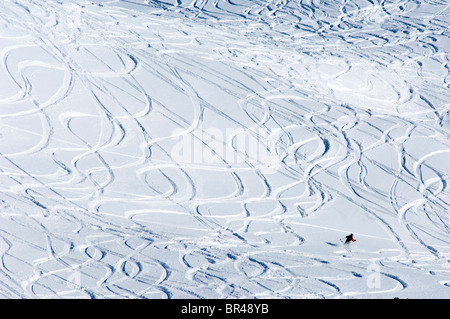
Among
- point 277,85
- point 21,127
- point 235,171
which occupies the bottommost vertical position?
point 235,171

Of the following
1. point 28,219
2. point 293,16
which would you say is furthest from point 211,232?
point 293,16

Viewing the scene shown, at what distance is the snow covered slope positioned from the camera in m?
7.41

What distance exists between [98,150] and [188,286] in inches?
136

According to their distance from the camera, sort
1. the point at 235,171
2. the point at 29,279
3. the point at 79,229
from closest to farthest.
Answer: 1. the point at 29,279
2. the point at 79,229
3. the point at 235,171

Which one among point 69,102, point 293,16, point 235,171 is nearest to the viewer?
point 235,171

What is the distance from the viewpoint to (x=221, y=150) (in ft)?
33.0

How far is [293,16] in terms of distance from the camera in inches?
554

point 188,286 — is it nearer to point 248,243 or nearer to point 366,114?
point 248,243

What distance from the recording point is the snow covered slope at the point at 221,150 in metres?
7.41

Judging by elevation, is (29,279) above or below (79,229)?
below

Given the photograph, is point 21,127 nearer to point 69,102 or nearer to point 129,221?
point 69,102

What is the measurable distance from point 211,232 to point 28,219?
7.58 feet

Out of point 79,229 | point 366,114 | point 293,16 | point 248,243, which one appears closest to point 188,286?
point 248,243

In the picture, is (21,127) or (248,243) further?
(21,127)
